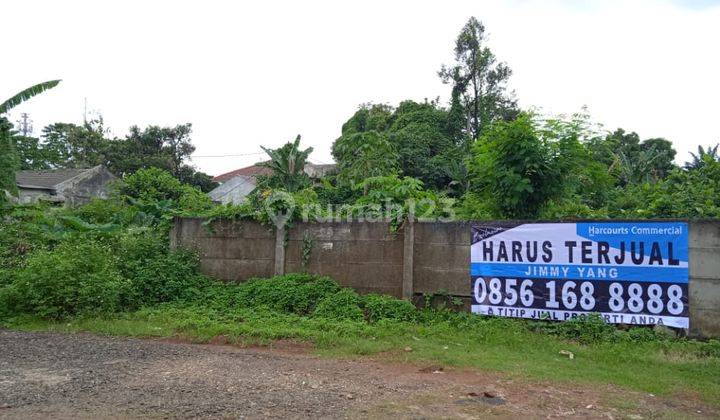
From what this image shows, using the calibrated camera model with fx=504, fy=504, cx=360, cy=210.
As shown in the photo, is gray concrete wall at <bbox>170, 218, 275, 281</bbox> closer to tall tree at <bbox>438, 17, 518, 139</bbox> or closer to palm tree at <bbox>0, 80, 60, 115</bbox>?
palm tree at <bbox>0, 80, 60, 115</bbox>

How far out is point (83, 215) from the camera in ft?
48.5

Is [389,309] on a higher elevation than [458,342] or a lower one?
higher

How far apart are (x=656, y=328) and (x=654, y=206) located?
276 cm

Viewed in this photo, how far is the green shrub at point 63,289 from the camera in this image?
7973 millimetres

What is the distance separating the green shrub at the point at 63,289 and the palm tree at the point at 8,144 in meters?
3.26

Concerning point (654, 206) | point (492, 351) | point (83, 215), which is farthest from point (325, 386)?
point (83, 215)

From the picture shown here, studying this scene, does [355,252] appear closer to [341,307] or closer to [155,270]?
[341,307]

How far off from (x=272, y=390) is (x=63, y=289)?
5.17m

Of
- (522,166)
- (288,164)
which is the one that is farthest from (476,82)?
(522,166)

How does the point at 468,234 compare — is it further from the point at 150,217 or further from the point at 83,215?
the point at 83,215

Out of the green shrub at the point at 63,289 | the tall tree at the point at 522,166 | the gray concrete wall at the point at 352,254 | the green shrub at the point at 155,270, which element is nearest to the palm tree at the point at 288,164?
the green shrub at the point at 155,270

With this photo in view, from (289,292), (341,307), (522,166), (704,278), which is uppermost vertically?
(522,166)

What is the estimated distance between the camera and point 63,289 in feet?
26.2

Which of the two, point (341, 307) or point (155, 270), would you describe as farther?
point (155, 270)
